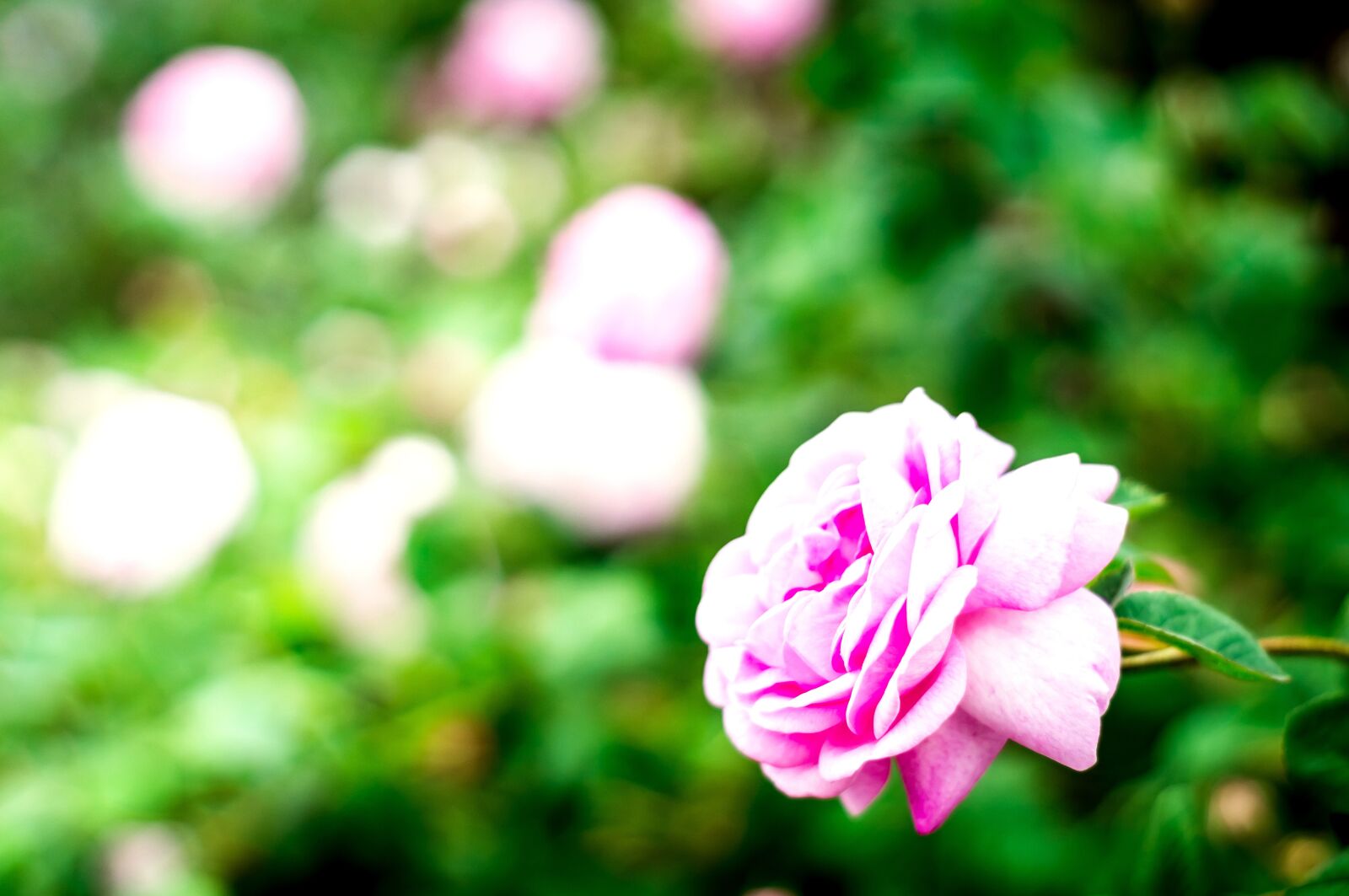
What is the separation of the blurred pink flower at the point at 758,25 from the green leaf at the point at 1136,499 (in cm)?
142

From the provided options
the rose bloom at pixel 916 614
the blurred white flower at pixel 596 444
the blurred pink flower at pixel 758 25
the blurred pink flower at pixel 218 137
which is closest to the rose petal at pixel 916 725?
the rose bloom at pixel 916 614

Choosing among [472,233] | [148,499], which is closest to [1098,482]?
[148,499]

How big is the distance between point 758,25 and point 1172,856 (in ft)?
4.89

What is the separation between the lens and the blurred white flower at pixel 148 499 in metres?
1.05

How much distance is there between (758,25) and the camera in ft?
5.30

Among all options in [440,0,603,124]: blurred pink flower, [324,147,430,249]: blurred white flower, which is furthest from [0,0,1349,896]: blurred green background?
[440,0,603,124]: blurred pink flower

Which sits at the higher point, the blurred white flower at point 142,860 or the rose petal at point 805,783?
the rose petal at point 805,783

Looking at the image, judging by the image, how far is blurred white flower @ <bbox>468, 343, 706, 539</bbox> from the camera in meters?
0.96

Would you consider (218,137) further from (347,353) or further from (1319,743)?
(1319,743)

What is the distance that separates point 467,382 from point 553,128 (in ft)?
2.83

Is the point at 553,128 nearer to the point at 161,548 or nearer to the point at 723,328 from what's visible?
the point at 723,328

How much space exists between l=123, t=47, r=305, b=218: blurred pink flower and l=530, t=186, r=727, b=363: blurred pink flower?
2.90 ft

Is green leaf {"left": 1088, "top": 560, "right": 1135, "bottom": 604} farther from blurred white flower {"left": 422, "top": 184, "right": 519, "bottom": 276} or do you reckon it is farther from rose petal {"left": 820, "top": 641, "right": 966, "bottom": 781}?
blurred white flower {"left": 422, "top": 184, "right": 519, "bottom": 276}

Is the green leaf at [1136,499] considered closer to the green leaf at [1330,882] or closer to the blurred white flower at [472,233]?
the green leaf at [1330,882]
